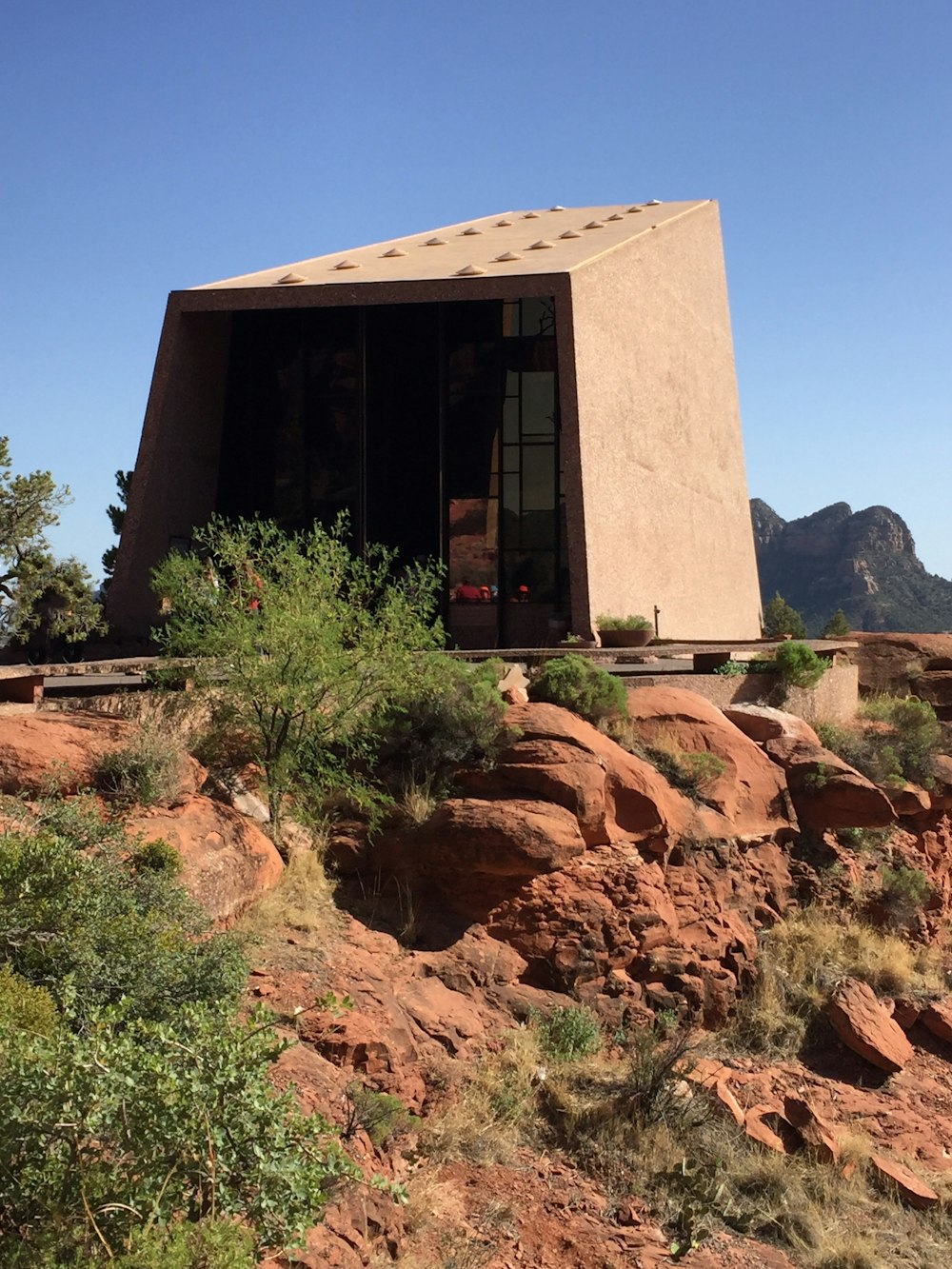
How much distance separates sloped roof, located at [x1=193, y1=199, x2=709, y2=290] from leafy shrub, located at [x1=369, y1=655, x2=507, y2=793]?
30.2 ft

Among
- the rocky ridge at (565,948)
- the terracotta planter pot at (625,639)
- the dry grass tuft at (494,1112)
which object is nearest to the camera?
the rocky ridge at (565,948)

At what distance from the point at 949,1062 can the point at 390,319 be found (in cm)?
1509

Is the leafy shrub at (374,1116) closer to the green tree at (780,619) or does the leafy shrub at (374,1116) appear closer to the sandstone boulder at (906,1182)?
the sandstone boulder at (906,1182)

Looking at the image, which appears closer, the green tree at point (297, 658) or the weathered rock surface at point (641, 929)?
the green tree at point (297, 658)

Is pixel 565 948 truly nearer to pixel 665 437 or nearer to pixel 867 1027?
pixel 867 1027

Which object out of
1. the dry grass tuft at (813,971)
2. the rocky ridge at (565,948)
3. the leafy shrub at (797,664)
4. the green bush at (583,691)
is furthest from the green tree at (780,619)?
the green bush at (583,691)

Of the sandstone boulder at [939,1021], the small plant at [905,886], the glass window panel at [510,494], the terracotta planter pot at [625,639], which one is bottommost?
the sandstone boulder at [939,1021]

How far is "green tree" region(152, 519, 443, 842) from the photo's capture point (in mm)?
10328

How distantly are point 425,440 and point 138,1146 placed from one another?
1755 centimetres

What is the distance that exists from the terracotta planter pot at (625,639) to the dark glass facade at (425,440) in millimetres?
2810

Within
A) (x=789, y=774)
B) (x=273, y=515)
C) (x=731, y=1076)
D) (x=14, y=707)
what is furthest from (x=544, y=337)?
(x=731, y=1076)

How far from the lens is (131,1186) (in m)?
4.55

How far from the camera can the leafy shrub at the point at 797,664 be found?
49.6 feet

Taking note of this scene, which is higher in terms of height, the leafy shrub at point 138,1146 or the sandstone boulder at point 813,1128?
the leafy shrub at point 138,1146
